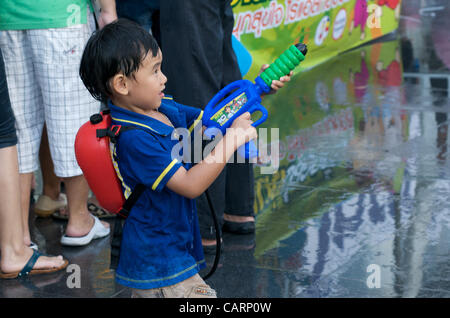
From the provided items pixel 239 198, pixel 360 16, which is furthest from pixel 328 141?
pixel 360 16

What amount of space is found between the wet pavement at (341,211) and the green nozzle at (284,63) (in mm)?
1249

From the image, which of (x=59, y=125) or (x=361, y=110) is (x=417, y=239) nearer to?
(x=59, y=125)

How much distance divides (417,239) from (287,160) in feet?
5.36

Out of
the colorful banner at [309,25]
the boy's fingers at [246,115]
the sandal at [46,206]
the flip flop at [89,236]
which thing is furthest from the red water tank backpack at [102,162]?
the colorful banner at [309,25]

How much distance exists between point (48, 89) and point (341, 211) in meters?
1.87

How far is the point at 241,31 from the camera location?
7.18m

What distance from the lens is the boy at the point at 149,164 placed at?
208cm

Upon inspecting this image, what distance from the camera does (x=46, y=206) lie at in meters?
4.22

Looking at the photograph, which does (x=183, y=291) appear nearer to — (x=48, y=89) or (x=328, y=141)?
(x=48, y=89)

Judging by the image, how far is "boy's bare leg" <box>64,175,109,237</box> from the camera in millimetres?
3777

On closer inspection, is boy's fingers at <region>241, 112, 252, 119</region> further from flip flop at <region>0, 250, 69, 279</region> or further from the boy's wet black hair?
flip flop at <region>0, 250, 69, 279</region>

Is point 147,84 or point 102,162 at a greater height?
point 147,84

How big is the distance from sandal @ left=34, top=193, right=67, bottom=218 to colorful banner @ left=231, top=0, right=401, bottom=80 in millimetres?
2693

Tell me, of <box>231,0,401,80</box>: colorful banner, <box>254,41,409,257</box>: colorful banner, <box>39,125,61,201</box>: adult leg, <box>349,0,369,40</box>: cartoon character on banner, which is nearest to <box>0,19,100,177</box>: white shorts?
<box>39,125,61,201</box>: adult leg
